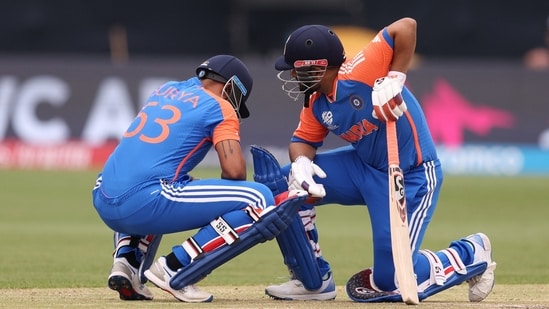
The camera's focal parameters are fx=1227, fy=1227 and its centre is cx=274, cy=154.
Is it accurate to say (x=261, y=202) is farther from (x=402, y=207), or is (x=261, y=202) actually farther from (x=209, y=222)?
(x=402, y=207)

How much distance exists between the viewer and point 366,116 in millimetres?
7148

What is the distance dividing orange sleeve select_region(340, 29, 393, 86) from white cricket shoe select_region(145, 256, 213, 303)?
4.92ft

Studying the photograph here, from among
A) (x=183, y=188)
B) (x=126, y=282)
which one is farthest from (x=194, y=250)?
(x=126, y=282)

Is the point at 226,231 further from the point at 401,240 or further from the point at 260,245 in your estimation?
the point at 260,245

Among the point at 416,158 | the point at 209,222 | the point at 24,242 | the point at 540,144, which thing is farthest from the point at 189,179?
the point at 540,144

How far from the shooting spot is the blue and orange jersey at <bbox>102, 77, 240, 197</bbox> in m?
6.80

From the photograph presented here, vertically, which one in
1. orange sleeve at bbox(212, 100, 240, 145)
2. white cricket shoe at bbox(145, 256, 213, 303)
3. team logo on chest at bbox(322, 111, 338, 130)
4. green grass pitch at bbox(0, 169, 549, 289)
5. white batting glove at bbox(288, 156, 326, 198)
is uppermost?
orange sleeve at bbox(212, 100, 240, 145)

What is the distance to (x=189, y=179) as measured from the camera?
6992 millimetres

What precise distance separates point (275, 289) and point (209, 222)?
0.79 m

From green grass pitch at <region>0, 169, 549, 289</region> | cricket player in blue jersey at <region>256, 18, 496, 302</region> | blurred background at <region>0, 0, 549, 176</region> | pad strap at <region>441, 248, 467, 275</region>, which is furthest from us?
blurred background at <region>0, 0, 549, 176</region>

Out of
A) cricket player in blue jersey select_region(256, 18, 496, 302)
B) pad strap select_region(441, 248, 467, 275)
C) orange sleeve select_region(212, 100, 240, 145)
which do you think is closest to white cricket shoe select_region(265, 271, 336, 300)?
cricket player in blue jersey select_region(256, 18, 496, 302)

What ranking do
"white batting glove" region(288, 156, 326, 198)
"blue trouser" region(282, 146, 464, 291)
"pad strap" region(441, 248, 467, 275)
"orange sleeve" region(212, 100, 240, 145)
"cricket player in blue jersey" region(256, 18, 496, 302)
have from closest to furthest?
"orange sleeve" region(212, 100, 240, 145)
"white batting glove" region(288, 156, 326, 198)
"cricket player in blue jersey" region(256, 18, 496, 302)
"blue trouser" region(282, 146, 464, 291)
"pad strap" region(441, 248, 467, 275)

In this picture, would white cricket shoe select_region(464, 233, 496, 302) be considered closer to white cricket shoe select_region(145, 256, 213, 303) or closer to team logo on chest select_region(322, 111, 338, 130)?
team logo on chest select_region(322, 111, 338, 130)

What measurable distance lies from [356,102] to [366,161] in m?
0.43
